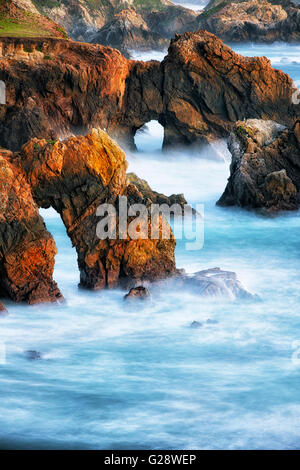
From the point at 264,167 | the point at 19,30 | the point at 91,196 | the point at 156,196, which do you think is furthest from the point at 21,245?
the point at 19,30

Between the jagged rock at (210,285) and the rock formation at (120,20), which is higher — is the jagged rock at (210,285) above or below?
below

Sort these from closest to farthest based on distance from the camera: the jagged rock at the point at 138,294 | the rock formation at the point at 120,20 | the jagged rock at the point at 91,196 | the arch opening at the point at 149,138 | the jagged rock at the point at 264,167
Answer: the jagged rock at the point at 91,196
the jagged rock at the point at 138,294
the jagged rock at the point at 264,167
the arch opening at the point at 149,138
the rock formation at the point at 120,20

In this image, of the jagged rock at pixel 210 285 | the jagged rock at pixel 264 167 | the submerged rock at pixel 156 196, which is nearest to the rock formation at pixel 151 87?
the jagged rock at pixel 264 167

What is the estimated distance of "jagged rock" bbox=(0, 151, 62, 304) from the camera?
14.4 meters

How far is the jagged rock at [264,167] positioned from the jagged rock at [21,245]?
997cm

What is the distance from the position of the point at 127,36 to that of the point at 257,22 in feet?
49.9

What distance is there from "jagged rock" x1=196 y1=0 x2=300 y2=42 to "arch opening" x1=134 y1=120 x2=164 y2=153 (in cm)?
4120

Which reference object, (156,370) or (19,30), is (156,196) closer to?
(156,370)

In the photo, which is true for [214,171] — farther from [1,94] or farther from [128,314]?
[128,314]

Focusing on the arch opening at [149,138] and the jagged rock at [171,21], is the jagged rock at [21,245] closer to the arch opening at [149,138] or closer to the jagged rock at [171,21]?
the arch opening at [149,138]

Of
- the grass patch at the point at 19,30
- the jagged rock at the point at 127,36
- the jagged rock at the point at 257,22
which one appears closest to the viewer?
the grass patch at the point at 19,30

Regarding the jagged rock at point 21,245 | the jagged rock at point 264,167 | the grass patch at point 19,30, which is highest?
the grass patch at point 19,30

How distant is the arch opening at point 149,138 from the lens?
35.8 m
